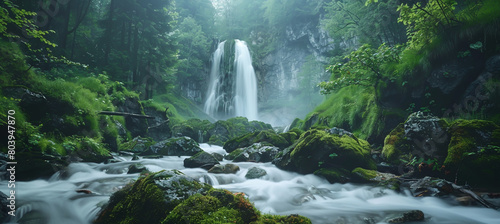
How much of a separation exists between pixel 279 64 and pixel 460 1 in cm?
2868

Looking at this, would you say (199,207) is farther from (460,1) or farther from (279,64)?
(279,64)

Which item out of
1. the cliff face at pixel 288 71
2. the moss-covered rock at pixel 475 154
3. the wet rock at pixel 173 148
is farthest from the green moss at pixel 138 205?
the cliff face at pixel 288 71

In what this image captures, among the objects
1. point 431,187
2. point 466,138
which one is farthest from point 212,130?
point 466,138

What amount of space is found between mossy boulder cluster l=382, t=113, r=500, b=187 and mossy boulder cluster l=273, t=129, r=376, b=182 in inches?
36.5

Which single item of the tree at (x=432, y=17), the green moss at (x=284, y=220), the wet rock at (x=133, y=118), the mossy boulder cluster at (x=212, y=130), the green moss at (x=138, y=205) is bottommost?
the green moss at (x=284, y=220)

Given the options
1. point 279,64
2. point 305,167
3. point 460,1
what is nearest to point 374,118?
point 305,167

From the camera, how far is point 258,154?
9.29 m

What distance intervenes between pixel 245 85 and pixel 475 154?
2911 centimetres

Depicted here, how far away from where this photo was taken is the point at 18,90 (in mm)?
6426

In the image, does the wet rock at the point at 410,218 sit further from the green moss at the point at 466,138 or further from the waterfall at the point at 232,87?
the waterfall at the point at 232,87

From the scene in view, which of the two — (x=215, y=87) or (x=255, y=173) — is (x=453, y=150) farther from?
(x=215, y=87)

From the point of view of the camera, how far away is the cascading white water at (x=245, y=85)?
31734mm

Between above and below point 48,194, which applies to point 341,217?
below

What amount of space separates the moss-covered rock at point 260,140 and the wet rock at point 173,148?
2104 mm
